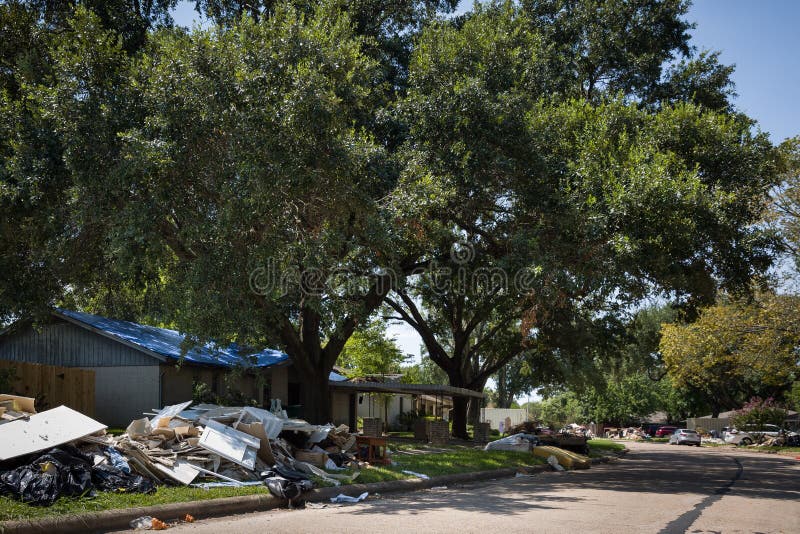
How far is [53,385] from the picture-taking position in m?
22.1

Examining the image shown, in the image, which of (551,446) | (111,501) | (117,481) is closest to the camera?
(111,501)

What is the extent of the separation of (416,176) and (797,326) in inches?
990

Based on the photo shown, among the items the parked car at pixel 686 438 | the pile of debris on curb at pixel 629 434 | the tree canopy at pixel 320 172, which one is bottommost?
the pile of debris on curb at pixel 629 434

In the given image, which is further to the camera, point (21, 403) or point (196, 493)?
point (21, 403)

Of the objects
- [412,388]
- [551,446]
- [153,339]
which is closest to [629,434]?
[412,388]

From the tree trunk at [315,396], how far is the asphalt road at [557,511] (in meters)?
7.46

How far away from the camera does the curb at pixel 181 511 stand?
25.5 ft

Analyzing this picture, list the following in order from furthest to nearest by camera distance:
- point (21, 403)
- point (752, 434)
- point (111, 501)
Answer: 1. point (752, 434)
2. point (21, 403)
3. point (111, 501)

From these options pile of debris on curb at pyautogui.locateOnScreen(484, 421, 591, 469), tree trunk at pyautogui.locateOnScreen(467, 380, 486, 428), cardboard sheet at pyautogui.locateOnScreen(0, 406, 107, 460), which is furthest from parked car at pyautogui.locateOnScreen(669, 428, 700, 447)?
cardboard sheet at pyautogui.locateOnScreen(0, 406, 107, 460)

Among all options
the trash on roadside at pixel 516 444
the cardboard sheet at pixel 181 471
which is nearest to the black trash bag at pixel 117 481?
the cardboard sheet at pixel 181 471

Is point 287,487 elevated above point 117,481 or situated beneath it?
situated beneath

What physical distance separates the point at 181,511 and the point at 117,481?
122 centimetres

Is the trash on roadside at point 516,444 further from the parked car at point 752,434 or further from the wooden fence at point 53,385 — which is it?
the parked car at point 752,434

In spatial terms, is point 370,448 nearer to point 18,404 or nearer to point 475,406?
point 18,404
